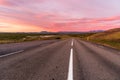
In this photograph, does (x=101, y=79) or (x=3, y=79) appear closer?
(x=3, y=79)

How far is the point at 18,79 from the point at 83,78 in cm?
217

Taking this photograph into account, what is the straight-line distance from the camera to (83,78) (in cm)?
583

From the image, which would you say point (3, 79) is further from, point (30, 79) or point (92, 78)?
point (92, 78)

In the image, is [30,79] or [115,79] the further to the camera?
[115,79]

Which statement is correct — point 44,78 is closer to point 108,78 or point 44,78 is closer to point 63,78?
point 63,78

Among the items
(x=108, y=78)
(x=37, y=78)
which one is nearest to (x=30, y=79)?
(x=37, y=78)

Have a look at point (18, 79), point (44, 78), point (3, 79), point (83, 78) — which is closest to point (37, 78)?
point (44, 78)

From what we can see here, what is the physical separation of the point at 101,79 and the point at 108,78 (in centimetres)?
34

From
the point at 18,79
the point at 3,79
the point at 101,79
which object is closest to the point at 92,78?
the point at 101,79

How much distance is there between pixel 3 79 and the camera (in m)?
5.43

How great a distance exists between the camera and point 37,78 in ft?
18.5

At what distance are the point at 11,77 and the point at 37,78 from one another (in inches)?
34.9

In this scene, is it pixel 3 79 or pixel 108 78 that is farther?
pixel 108 78

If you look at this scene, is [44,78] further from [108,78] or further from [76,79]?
[108,78]
